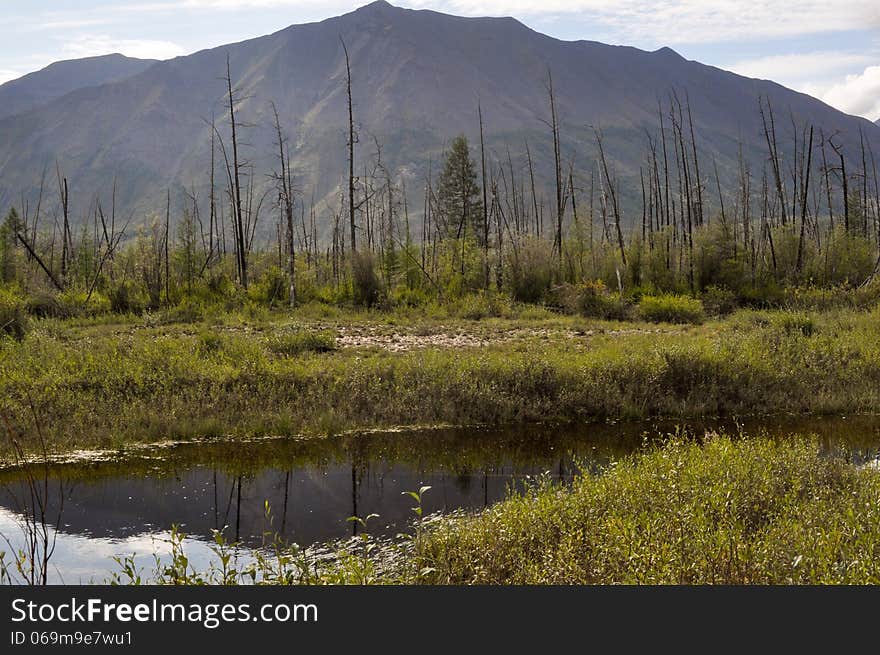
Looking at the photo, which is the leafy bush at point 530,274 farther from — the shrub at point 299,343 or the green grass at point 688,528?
the green grass at point 688,528

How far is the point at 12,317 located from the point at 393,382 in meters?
10.2

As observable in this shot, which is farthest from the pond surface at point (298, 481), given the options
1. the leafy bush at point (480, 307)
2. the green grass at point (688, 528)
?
the leafy bush at point (480, 307)

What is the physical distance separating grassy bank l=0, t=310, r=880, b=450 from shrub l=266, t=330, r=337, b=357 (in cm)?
5

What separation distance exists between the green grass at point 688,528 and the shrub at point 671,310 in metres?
14.4

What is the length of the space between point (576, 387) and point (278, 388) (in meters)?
5.77

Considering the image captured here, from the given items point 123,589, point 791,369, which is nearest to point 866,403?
point 791,369

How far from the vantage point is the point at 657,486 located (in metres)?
8.23

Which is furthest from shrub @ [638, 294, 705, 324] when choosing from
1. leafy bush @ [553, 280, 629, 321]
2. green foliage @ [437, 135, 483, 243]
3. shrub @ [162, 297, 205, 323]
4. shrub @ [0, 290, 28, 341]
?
green foliage @ [437, 135, 483, 243]

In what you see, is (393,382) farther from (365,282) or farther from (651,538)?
(365,282)

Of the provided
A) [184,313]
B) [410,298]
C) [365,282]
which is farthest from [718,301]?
[184,313]

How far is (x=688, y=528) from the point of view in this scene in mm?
6754

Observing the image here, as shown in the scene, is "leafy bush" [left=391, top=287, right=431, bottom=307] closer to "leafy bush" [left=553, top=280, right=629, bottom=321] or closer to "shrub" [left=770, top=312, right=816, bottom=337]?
"leafy bush" [left=553, top=280, right=629, bottom=321]

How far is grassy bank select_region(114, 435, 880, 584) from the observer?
5.96 metres

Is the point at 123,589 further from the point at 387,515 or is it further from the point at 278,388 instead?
the point at 278,388
